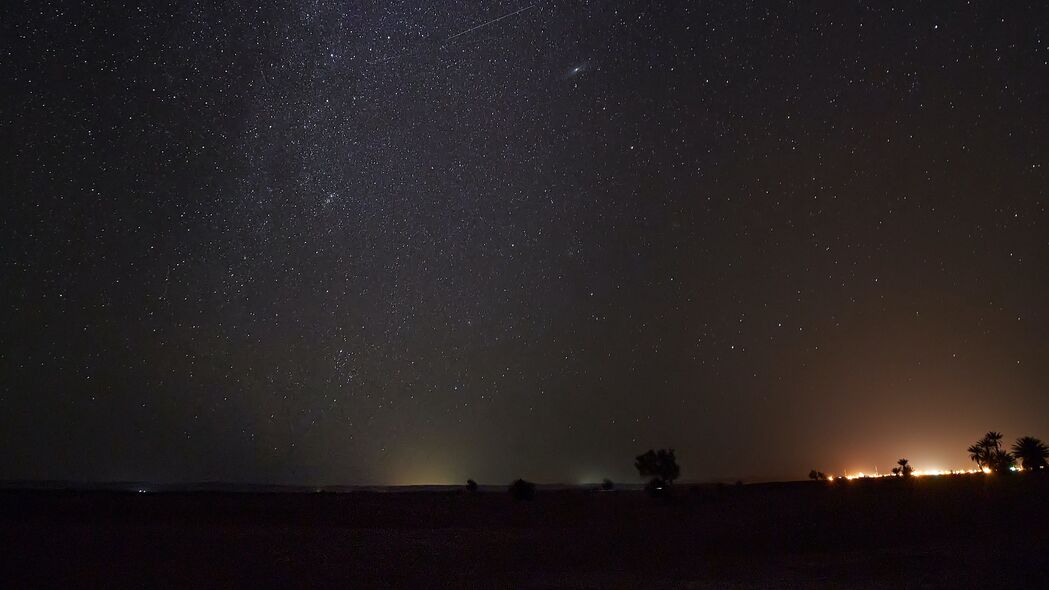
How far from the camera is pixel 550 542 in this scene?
79.4 ft

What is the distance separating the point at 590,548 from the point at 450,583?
23.9ft

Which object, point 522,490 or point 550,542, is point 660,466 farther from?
point 550,542

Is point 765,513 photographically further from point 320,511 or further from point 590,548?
point 320,511

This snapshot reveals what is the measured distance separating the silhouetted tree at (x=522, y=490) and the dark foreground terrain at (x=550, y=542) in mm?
5840

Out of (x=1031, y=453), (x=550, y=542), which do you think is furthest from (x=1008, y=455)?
(x=550, y=542)

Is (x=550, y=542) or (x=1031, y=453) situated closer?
(x=550, y=542)

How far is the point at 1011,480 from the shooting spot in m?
32.2

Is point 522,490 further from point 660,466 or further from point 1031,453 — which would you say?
point 1031,453

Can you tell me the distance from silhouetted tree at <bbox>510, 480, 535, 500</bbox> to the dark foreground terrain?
584 centimetres

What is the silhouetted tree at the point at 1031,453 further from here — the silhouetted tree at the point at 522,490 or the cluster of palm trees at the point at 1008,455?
the silhouetted tree at the point at 522,490

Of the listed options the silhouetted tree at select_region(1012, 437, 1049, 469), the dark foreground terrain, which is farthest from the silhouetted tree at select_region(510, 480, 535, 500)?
the silhouetted tree at select_region(1012, 437, 1049, 469)

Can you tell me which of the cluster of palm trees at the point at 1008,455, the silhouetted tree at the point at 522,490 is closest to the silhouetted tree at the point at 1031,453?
the cluster of palm trees at the point at 1008,455

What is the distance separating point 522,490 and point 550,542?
20343 mm

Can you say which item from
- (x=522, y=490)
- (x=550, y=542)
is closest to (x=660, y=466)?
(x=522, y=490)
